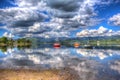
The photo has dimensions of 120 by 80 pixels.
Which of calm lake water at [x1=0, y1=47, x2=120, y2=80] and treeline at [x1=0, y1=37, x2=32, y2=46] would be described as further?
treeline at [x1=0, y1=37, x2=32, y2=46]

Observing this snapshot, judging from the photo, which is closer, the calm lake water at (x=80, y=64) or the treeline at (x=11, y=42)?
the calm lake water at (x=80, y=64)

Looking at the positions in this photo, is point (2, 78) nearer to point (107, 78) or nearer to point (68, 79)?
point (68, 79)

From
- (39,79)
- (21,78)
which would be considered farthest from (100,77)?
(21,78)

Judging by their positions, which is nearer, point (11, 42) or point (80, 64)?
point (80, 64)

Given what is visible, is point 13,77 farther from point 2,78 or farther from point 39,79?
point 39,79

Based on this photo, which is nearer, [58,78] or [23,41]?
[58,78]

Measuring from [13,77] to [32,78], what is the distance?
192cm

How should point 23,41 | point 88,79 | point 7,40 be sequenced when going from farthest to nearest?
point 23,41 → point 7,40 → point 88,79

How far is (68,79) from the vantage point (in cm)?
2166

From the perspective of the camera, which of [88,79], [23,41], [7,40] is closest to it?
[88,79]

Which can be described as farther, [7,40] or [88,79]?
[7,40]

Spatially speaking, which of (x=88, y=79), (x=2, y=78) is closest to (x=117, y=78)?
(x=88, y=79)

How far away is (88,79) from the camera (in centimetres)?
2164

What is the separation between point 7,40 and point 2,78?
143133 millimetres
